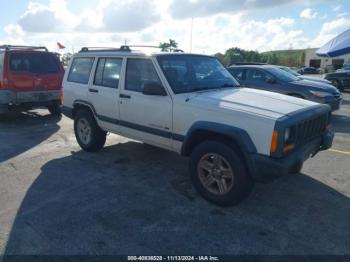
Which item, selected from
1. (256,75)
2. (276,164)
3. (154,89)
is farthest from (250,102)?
(256,75)

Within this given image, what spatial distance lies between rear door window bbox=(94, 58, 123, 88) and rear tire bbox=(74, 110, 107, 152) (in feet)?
2.44

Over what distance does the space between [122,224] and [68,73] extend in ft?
12.7

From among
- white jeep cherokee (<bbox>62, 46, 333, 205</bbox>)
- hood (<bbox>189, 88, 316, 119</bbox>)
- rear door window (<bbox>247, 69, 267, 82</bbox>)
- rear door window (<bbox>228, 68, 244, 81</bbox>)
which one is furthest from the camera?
rear door window (<bbox>228, 68, 244, 81</bbox>)

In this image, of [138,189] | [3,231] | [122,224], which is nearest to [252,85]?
[138,189]

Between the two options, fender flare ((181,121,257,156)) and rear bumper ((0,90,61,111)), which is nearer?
A: fender flare ((181,121,257,156))

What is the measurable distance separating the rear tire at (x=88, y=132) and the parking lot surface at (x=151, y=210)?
22 cm

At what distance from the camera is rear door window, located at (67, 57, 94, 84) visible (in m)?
5.79

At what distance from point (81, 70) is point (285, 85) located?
611 cm

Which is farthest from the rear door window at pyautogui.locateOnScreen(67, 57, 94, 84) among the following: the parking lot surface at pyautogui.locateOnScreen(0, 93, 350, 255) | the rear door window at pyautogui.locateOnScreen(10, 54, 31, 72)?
the rear door window at pyautogui.locateOnScreen(10, 54, 31, 72)

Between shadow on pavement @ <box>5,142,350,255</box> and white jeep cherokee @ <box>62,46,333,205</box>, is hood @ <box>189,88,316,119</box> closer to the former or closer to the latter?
white jeep cherokee @ <box>62,46,333,205</box>

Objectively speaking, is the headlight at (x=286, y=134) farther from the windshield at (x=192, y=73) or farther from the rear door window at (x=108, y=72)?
the rear door window at (x=108, y=72)

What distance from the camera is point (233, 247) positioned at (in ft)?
10.1

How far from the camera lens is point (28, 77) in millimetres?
8523

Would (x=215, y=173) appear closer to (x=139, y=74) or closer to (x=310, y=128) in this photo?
(x=310, y=128)
